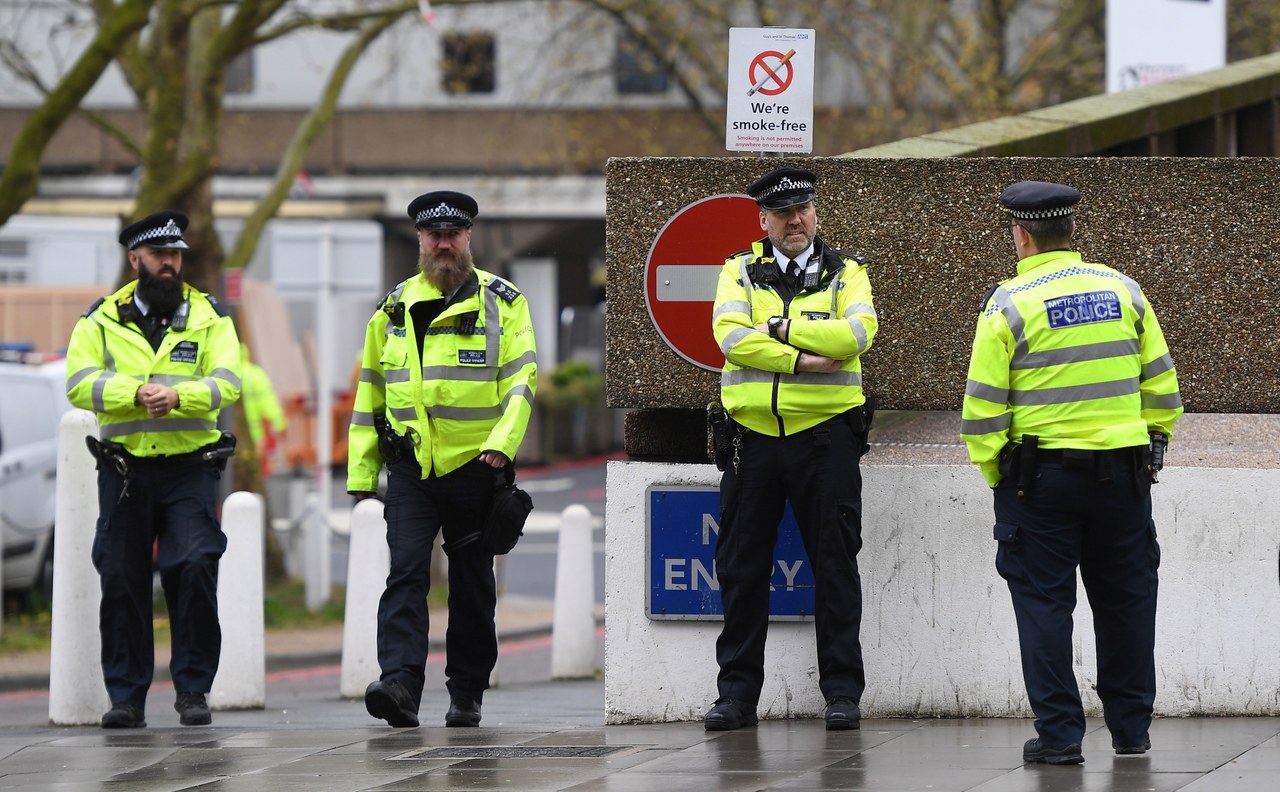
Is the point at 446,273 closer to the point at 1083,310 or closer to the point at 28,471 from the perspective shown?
the point at 1083,310

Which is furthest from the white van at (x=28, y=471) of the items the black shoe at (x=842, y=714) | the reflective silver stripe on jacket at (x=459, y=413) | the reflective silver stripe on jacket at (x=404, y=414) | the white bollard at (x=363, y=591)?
the black shoe at (x=842, y=714)

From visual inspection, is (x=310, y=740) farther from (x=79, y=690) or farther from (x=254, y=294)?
(x=254, y=294)

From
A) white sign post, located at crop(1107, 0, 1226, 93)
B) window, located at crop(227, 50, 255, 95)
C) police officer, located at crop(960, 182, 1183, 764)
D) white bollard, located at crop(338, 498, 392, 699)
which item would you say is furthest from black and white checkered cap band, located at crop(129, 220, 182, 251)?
window, located at crop(227, 50, 255, 95)

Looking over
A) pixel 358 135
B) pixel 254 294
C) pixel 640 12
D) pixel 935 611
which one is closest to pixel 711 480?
pixel 935 611

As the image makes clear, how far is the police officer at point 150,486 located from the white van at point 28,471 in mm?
6152

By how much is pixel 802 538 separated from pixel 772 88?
172 cm

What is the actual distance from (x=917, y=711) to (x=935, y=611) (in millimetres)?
375

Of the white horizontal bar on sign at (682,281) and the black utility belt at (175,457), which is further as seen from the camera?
the black utility belt at (175,457)

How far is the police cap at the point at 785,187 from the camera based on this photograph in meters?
6.77

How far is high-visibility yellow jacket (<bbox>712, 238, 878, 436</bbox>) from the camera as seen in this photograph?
6.63 meters

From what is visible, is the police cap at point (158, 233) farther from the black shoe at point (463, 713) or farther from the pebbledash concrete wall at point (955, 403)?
the black shoe at point (463, 713)

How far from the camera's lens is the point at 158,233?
27.5 ft

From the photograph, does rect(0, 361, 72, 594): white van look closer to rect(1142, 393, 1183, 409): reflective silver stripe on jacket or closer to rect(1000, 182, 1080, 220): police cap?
rect(1000, 182, 1080, 220): police cap

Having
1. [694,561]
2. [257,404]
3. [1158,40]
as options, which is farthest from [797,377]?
[257,404]
